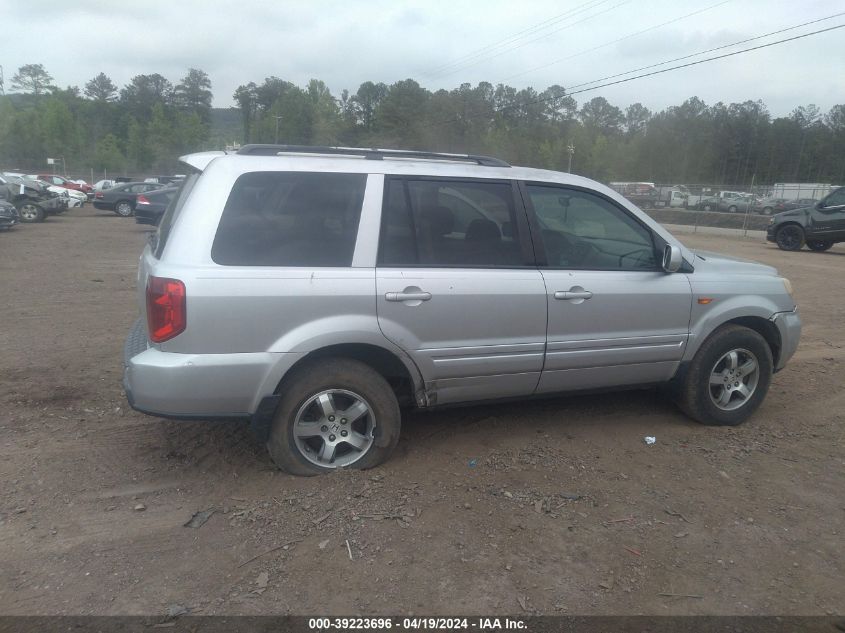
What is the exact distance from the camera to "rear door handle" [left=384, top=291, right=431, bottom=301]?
3818 mm

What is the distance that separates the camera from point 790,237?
788 inches

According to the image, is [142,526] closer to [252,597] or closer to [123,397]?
[252,597]

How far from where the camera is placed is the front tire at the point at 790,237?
19.7m

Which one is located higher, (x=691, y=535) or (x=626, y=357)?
(x=626, y=357)

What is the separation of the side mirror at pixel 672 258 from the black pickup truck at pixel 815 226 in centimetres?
1741

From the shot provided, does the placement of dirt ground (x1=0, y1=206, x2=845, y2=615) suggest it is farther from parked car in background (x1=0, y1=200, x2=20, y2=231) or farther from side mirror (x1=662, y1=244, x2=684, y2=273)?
parked car in background (x1=0, y1=200, x2=20, y2=231)

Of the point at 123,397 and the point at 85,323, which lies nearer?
the point at 123,397

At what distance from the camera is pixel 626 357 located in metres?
4.54

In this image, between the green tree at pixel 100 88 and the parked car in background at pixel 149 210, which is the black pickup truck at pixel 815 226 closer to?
the parked car in background at pixel 149 210

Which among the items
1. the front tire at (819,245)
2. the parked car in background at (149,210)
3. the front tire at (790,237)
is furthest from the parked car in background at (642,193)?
the parked car in background at (149,210)

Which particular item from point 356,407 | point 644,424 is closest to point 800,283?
point 644,424

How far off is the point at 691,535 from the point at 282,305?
2.42m

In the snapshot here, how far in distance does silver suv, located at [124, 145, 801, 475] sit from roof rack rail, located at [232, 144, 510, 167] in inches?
0.9

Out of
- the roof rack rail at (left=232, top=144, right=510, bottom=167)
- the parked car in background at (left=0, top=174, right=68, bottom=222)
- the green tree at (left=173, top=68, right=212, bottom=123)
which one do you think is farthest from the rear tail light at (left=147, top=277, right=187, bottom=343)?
the green tree at (left=173, top=68, right=212, bottom=123)
